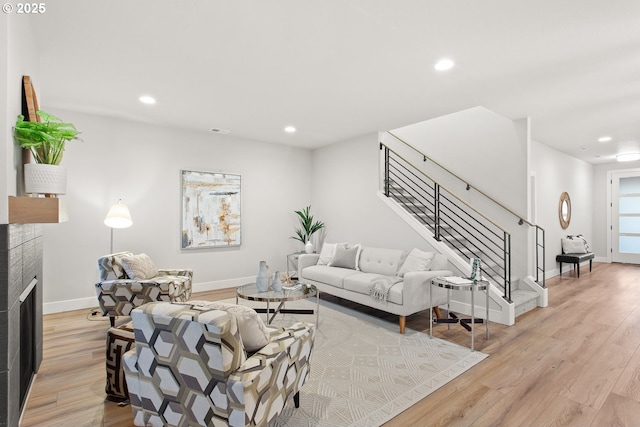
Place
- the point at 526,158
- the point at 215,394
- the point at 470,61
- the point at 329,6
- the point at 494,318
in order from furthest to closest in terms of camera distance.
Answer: the point at 526,158
the point at 494,318
the point at 470,61
the point at 329,6
the point at 215,394

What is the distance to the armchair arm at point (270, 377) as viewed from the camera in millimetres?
1614

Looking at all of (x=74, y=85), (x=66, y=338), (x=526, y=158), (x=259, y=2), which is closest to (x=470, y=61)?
(x=259, y=2)

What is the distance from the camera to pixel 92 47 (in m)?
2.82

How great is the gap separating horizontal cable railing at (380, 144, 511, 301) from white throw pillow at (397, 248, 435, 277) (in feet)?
1.97

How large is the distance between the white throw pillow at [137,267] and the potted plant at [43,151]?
6.90 ft

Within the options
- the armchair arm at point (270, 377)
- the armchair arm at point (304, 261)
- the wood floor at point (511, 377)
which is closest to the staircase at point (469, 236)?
the wood floor at point (511, 377)

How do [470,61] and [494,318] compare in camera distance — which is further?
[494,318]

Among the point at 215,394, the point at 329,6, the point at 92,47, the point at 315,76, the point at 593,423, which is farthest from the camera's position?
the point at 315,76

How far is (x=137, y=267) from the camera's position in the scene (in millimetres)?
3932

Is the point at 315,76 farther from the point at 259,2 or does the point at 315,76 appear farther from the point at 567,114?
the point at 567,114

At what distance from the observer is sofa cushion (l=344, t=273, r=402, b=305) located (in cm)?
373

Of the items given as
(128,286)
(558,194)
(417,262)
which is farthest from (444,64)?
(558,194)

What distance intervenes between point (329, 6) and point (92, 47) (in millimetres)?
2096

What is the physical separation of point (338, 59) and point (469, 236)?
12.5 ft
